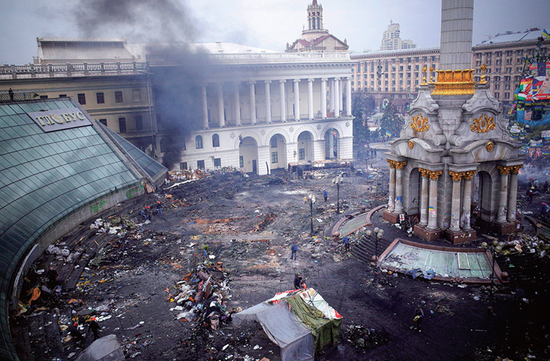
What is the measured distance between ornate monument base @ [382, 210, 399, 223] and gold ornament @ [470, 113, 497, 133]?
26.1ft

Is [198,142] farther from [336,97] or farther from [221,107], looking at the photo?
[336,97]

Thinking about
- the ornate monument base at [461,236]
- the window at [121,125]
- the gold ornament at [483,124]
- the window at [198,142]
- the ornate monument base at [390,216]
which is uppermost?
the window at [121,125]

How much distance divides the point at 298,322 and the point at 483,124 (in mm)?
17277

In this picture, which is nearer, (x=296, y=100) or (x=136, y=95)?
(x=136, y=95)

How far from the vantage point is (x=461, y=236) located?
84.0 ft

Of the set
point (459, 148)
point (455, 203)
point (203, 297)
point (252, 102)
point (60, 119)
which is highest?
point (252, 102)

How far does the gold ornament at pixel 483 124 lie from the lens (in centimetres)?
2534

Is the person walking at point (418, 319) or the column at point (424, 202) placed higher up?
the column at point (424, 202)

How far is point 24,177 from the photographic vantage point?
92.8 ft

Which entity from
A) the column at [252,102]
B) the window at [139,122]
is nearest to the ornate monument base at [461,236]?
the column at [252,102]

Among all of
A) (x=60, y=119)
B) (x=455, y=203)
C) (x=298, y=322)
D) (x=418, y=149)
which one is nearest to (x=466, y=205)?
(x=455, y=203)

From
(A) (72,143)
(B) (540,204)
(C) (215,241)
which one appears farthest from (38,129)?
(B) (540,204)

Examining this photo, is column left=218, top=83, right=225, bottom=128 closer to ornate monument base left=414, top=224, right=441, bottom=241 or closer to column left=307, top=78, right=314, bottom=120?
column left=307, top=78, right=314, bottom=120

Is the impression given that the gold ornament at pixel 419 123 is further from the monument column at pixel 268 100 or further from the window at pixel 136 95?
the window at pixel 136 95
